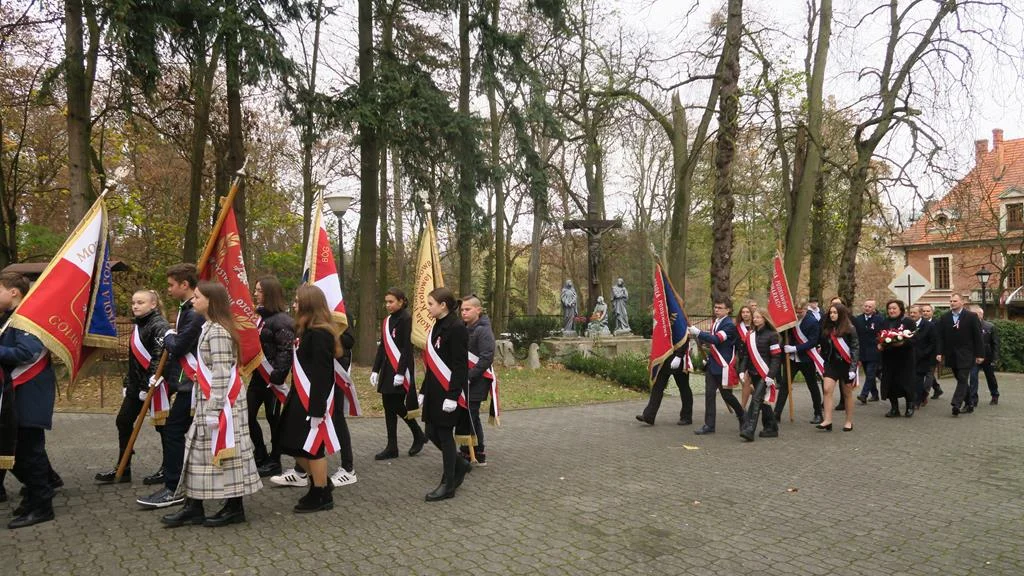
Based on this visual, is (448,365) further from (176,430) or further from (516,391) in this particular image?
(516,391)

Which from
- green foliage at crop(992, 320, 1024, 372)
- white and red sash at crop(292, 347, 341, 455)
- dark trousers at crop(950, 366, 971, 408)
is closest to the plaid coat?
white and red sash at crop(292, 347, 341, 455)

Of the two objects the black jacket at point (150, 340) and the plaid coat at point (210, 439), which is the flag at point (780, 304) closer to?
the plaid coat at point (210, 439)

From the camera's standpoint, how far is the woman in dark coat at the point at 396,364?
279 inches

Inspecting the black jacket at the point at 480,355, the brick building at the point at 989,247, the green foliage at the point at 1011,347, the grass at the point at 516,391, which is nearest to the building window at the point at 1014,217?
the brick building at the point at 989,247

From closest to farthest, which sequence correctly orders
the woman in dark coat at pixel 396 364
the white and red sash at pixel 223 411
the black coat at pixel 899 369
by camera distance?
the white and red sash at pixel 223 411 < the woman in dark coat at pixel 396 364 < the black coat at pixel 899 369

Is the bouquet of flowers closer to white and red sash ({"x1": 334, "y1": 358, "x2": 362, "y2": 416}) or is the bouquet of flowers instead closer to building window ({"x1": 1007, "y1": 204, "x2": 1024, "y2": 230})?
white and red sash ({"x1": 334, "y1": 358, "x2": 362, "y2": 416})

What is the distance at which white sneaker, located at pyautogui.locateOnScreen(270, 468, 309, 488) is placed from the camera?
20.5 feet

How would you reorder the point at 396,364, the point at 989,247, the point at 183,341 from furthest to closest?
the point at 989,247 → the point at 396,364 → the point at 183,341

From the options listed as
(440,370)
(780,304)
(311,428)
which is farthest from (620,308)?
(311,428)

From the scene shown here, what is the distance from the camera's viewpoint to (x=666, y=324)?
9656mm

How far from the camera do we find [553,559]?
451 cm

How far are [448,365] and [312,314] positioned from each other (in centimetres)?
120

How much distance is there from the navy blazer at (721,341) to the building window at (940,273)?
137ft

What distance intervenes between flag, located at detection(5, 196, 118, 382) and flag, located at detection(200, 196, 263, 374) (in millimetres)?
803
